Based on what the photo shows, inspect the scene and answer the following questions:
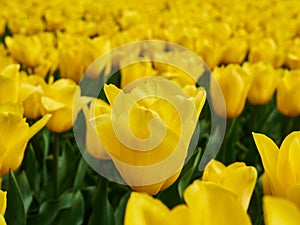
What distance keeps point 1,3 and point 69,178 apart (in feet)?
7.95

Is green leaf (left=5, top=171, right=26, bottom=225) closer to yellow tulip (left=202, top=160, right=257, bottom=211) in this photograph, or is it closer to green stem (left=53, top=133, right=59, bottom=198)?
green stem (left=53, top=133, right=59, bottom=198)

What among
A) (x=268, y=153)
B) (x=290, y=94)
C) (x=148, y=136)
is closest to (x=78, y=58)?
(x=290, y=94)

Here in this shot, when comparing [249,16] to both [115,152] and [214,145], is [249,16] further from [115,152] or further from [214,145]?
[115,152]

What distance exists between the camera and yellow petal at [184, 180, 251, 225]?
1.32 ft

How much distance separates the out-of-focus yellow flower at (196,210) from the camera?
41cm

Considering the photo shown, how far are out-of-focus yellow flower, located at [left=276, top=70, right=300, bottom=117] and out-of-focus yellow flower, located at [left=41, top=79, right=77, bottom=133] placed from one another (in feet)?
1.83

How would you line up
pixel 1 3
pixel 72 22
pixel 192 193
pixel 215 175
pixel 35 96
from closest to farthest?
pixel 192 193, pixel 215 175, pixel 35 96, pixel 72 22, pixel 1 3

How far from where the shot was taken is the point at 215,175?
0.67m

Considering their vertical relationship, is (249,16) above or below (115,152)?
below

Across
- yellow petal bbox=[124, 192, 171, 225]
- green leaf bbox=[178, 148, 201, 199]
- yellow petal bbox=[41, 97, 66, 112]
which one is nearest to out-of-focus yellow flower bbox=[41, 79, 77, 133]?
yellow petal bbox=[41, 97, 66, 112]

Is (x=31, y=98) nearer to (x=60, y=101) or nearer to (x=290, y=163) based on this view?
(x=60, y=101)

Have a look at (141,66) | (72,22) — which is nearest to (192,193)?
(141,66)

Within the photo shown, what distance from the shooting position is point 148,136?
733mm

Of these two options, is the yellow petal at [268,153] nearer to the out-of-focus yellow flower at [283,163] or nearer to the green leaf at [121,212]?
the out-of-focus yellow flower at [283,163]
